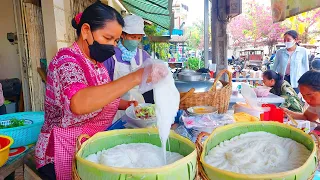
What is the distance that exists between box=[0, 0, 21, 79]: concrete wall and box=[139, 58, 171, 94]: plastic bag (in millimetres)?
4205

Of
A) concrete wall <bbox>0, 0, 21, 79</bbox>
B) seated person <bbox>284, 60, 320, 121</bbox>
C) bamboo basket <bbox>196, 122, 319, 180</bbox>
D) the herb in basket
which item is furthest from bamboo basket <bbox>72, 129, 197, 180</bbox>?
concrete wall <bbox>0, 0, 21, 79</bbox>

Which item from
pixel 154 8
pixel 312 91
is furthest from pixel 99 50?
pixel 154 8

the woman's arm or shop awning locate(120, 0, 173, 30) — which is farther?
shop awning locate(120, 0, 173, 30)

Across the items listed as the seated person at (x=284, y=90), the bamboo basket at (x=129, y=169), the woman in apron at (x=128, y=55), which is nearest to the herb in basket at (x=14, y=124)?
the bamboo basket at (x=129, y=169)

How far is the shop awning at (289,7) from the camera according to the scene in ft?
8.11

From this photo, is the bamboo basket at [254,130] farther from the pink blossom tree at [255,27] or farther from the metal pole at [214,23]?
the pink blossom tree at [255,27]

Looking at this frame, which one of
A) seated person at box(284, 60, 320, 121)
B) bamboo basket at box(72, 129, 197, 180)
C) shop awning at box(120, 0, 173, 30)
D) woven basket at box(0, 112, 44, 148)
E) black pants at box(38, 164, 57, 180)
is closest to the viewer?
bamboo basket at box(72, 129, 197, 180)

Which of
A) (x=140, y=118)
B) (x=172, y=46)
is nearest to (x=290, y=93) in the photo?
(x=140, y=118)

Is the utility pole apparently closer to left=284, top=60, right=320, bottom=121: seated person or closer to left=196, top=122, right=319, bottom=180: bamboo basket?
left=284, top=60, right=320, bottom=121: seated person

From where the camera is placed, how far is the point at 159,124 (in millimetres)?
937

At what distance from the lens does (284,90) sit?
3455mm

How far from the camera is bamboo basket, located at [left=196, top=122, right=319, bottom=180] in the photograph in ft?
2.21

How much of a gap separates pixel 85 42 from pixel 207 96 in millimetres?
981

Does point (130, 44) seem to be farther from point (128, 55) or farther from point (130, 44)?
point (128, 55)
